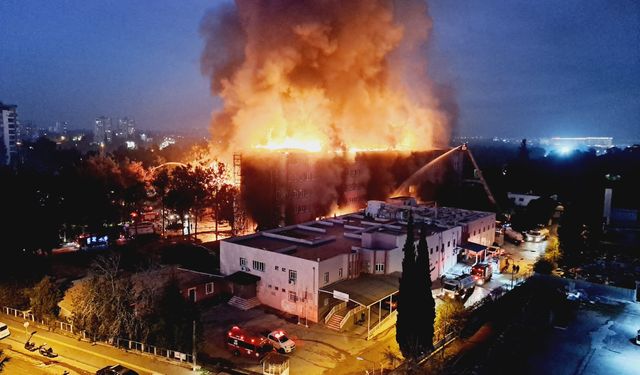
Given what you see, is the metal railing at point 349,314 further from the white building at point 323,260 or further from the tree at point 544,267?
the tree at point 544,267

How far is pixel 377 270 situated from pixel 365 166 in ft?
71.9

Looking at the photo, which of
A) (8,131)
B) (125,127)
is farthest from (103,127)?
(8,131)

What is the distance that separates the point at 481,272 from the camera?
24.6m

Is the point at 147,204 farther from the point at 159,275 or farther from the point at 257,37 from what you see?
the point at 159,275

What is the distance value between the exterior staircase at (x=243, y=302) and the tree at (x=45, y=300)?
6562 mm

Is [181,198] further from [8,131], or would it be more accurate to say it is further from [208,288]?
[8,131]

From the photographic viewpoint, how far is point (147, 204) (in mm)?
41938

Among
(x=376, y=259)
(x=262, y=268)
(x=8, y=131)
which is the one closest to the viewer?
(x=262, y=268)

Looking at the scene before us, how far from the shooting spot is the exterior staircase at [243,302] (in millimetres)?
20359

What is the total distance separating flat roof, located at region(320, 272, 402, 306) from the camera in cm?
1850

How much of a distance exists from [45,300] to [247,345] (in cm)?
764

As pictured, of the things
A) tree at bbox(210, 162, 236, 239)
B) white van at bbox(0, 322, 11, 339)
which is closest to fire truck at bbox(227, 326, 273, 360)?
white van at bbox(0, 322, 11, 339)

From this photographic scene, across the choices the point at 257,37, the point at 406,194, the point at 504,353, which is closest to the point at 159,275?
the point at 504,353

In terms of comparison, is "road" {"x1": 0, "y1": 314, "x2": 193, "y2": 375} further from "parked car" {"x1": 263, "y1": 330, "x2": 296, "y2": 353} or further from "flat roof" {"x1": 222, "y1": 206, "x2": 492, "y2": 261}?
"flat roof" {"x1": 222, "y1": 206, "x2": 492, "y2": 261}
